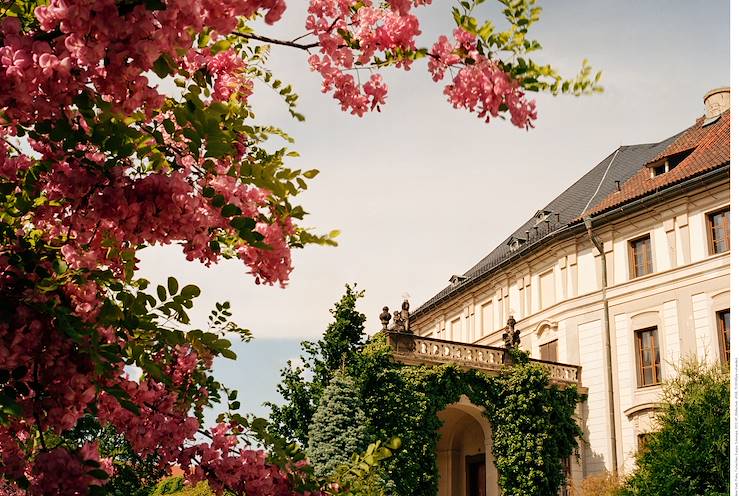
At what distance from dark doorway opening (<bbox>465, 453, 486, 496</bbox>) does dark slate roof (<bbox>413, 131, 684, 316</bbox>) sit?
760 centimetres

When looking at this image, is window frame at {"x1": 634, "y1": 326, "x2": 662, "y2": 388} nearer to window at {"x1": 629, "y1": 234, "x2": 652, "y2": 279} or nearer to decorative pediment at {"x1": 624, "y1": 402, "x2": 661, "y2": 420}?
decorative pediment at {"x1": 624, "y1": 402, "x2": 661, "y2": 420}

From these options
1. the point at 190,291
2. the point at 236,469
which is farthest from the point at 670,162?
the point at 190,291

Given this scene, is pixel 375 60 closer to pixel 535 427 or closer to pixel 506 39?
pixel 506 39

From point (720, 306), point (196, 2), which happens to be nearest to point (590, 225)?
point (720, 306)

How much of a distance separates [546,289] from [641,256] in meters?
4.02

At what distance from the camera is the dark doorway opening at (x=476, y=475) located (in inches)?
1099

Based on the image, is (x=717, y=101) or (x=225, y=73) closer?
(x=225, y=73)

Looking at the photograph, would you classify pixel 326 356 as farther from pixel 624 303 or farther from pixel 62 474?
pixel 62 474

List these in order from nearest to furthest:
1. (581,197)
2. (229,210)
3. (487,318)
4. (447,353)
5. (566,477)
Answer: (229,210), (447,353), (566,477), (581,197), (487,318)

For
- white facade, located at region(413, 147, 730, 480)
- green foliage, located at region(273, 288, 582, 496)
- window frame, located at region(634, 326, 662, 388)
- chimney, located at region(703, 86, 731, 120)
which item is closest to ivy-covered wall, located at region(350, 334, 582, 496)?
green foliage, located at region(273, 288, 582, 496)

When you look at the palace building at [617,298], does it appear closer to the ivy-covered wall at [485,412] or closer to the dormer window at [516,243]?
the dormer window at [516,243]

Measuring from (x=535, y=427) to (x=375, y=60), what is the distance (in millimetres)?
21554

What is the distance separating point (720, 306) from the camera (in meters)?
22.9

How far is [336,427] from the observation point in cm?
2067
